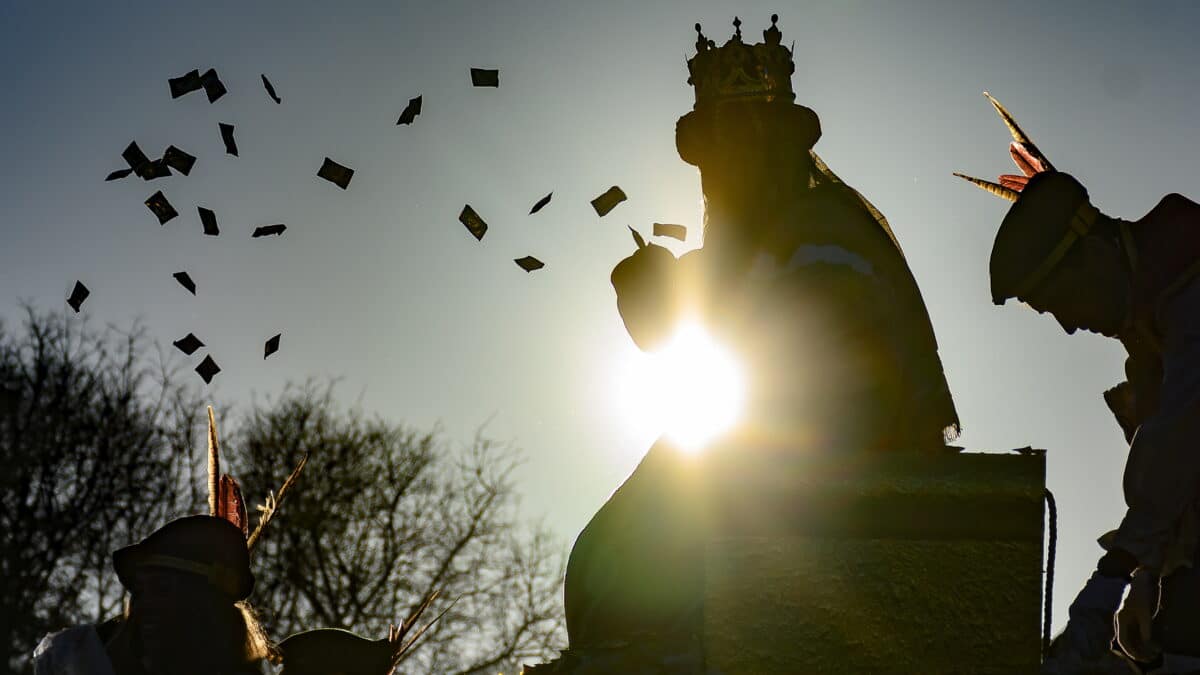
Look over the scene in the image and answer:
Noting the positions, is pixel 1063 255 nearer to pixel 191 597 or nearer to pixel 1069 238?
pixel 1069 238

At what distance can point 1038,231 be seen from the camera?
4410 millimetres

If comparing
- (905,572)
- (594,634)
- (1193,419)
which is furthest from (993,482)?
(594,634)

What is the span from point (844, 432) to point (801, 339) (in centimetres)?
34

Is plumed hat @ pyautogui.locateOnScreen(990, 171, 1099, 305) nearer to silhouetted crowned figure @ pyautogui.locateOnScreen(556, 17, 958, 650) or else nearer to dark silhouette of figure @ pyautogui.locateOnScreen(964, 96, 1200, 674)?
dark silhouette of figure @ pyautogui.locateOnScreen(964, 96, 1200, 674)

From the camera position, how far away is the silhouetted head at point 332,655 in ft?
21.7

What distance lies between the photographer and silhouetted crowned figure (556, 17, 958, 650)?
509 cm

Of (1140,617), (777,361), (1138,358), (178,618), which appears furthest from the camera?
(178,618)

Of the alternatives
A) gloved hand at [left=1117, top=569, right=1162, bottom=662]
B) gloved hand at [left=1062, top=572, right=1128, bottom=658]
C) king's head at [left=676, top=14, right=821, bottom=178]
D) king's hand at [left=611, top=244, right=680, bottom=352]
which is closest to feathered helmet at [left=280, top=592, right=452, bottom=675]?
king's hand at [left=611, top=244, right=680, bottom=352]

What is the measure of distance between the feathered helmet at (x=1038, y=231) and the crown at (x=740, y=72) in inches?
72.2

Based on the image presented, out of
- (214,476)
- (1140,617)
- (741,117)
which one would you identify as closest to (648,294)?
(741,117)

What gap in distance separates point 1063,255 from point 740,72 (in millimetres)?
2075

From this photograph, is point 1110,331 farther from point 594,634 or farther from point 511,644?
point 511,644

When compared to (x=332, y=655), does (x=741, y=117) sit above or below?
above

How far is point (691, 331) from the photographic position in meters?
5.75
